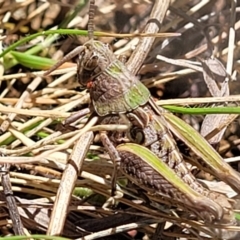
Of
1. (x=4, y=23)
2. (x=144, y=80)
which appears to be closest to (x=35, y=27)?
(x=4, y=23)

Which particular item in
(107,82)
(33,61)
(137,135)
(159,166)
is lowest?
(159,166)

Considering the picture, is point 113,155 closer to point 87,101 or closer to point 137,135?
point 137,135

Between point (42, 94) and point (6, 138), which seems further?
point (42, 94)

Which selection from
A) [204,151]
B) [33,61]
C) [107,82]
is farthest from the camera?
[33,61]

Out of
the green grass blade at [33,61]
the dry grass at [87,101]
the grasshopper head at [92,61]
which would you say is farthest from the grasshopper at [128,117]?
the green grass blade at [33,61]

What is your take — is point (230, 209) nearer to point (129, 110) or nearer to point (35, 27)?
point (129, 110)

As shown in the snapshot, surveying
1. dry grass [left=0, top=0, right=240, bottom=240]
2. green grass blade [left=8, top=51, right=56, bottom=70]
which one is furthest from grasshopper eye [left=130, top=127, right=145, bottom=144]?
green grass blade [left=8, top=51, right=56, bottom=70]

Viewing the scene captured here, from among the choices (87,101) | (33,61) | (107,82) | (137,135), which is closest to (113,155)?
(137,135)
